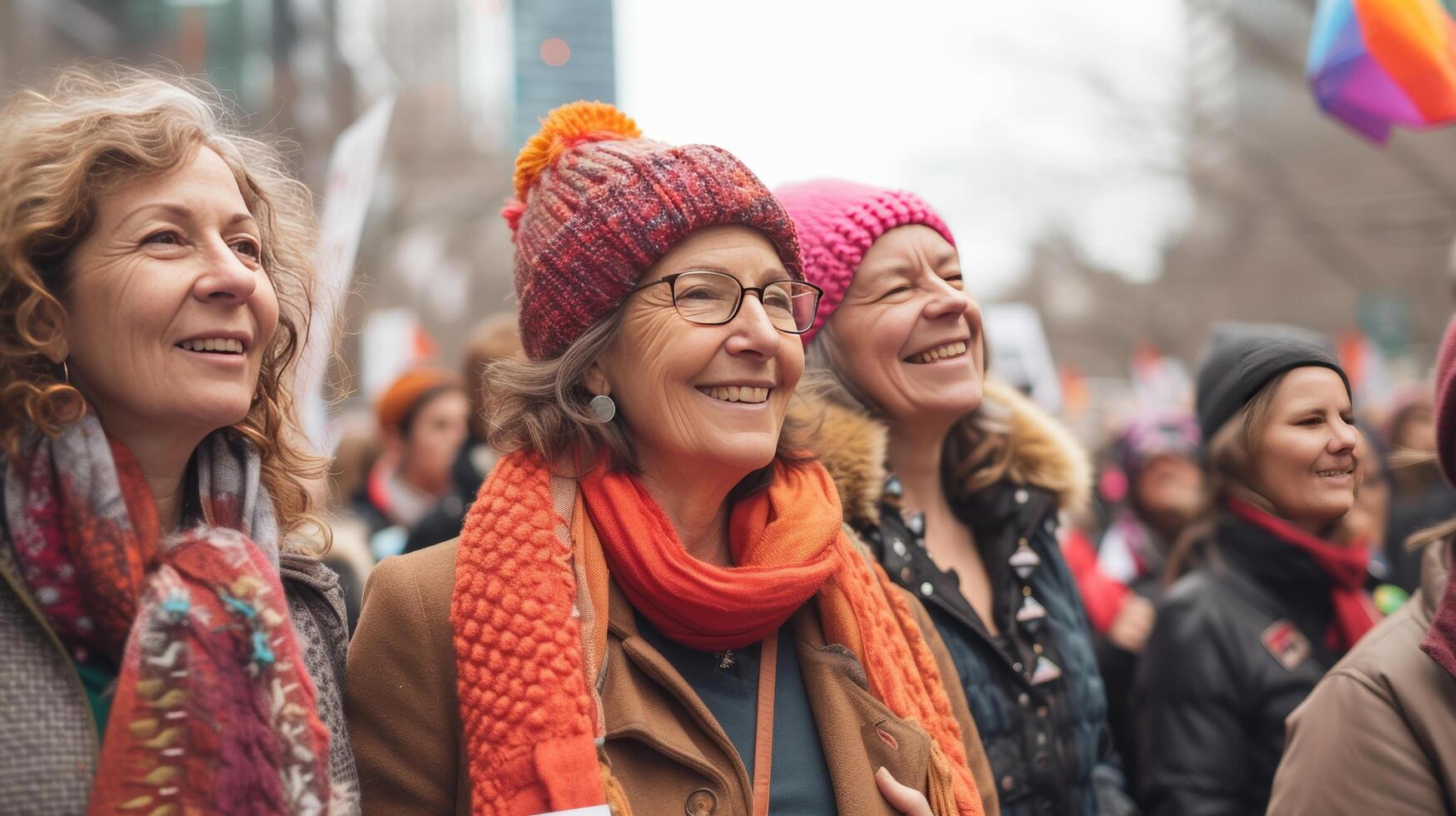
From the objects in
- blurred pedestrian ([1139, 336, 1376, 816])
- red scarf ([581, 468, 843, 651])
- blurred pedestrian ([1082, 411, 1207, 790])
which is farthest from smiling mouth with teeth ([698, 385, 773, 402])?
blurred pedestrian ([1082, 411, 1207, 790])

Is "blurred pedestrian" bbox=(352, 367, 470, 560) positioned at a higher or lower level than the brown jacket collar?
lower

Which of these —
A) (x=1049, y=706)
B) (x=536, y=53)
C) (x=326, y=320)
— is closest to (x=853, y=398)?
(x=1049, y=706)

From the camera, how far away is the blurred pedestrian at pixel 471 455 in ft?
16.7

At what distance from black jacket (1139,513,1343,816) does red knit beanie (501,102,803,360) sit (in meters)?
1.54

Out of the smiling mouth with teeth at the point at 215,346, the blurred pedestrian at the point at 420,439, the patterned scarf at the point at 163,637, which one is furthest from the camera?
the blurred pedestrian at the point at 420,439

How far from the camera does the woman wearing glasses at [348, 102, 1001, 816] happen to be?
231cm

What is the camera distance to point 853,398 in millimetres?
3252

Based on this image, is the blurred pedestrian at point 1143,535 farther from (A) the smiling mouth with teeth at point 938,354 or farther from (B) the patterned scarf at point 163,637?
(B) the patterned scarf at point 163,637

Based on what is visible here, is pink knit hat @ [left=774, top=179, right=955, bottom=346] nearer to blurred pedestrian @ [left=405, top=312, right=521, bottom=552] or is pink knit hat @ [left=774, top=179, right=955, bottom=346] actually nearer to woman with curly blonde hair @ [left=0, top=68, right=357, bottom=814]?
woman with curly blonde hair @ [left=0, top=68, right=357, bottom=814]

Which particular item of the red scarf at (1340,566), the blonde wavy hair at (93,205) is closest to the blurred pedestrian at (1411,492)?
the red scarf at (1340,566)

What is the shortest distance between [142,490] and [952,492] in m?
2.08

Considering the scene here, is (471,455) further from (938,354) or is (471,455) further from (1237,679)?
(1237,679)

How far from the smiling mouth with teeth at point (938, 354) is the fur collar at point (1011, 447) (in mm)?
181

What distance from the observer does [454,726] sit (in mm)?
2385
